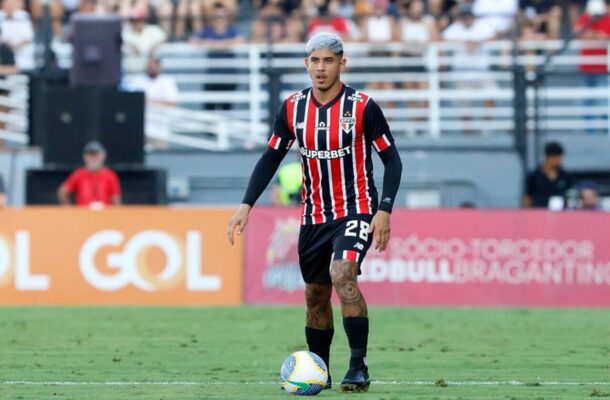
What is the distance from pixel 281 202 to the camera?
2105 centimetres

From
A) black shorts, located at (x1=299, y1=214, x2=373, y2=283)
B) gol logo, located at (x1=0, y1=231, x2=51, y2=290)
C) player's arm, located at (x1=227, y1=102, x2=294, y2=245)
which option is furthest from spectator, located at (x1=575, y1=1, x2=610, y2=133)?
black shorts, located at (x1=299, y1=214, x2=373, y2=283)

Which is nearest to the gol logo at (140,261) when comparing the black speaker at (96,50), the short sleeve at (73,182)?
the short sleeve at (73,182)

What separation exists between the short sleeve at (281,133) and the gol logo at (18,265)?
9432 mm

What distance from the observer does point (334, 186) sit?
9.73 metres

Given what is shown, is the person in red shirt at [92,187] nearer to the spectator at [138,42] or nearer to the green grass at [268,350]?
the green grass at [268,350]

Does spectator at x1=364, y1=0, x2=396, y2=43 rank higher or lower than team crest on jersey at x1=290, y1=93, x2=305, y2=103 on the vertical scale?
higher

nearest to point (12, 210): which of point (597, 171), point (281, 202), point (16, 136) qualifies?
point (281, 202)

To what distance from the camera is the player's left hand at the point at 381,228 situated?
9.32 meters

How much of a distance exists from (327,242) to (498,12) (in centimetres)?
1486

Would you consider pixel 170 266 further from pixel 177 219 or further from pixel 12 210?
pixel 12 210

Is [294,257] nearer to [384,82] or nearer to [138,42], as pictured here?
[384,82]

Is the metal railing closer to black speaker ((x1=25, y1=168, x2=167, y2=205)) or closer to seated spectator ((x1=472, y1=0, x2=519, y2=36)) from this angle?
seated spectator ((x1=472, y1=0, x2=519, y2=36))

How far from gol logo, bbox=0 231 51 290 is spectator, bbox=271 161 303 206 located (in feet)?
12.1

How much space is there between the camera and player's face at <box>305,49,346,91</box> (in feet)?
31.1
